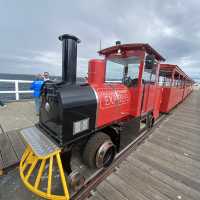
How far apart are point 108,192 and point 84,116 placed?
47.2 inches

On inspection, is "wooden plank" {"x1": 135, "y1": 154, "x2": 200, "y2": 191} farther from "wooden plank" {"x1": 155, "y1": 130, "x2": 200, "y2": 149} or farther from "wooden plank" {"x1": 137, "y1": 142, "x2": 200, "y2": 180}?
"wooden plank" {"x1": 155, "y1": 130, "x2": 200, "y2": 149}

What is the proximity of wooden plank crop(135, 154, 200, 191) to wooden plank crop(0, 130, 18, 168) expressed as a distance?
8.13 feet

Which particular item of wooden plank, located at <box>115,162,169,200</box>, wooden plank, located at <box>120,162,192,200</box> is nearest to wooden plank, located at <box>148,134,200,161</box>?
wooden plank, located at <box>120,162,192,200</box>

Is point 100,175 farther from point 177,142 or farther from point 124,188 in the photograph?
point 177,142

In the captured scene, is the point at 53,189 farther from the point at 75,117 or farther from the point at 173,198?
the point at 173,198

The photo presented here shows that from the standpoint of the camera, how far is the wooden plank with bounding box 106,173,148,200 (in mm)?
1792

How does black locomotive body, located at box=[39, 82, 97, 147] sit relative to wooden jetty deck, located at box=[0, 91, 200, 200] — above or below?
above

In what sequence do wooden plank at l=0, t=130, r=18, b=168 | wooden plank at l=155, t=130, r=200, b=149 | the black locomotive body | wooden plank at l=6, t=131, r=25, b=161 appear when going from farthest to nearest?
wooden plank at l=155, t=130, r=200, b=149
wooden plank at l=6, t=131, r=25, b=161
wooden plank at l=0, t=130, r=18, b=168
the black locomotive body

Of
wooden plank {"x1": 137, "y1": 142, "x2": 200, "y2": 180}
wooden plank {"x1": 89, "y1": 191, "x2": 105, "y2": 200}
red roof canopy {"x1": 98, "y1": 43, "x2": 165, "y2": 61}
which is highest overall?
red roof canopy {"x1": 98, "y1": 43, "x2": 165, "y2": 61}

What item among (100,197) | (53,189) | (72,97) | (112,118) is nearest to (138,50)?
(112,118)

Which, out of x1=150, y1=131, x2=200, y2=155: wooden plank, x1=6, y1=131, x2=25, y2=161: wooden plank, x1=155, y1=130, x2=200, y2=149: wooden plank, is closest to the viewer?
x1=6, y1=131, x2=25, y2=161: wooden plank

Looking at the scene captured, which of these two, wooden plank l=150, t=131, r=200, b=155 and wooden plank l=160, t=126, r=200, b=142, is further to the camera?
wooden plank l=160, t=126, r=200, b=142

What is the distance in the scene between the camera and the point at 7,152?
2.48 m

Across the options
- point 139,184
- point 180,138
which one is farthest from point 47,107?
point 180,138
